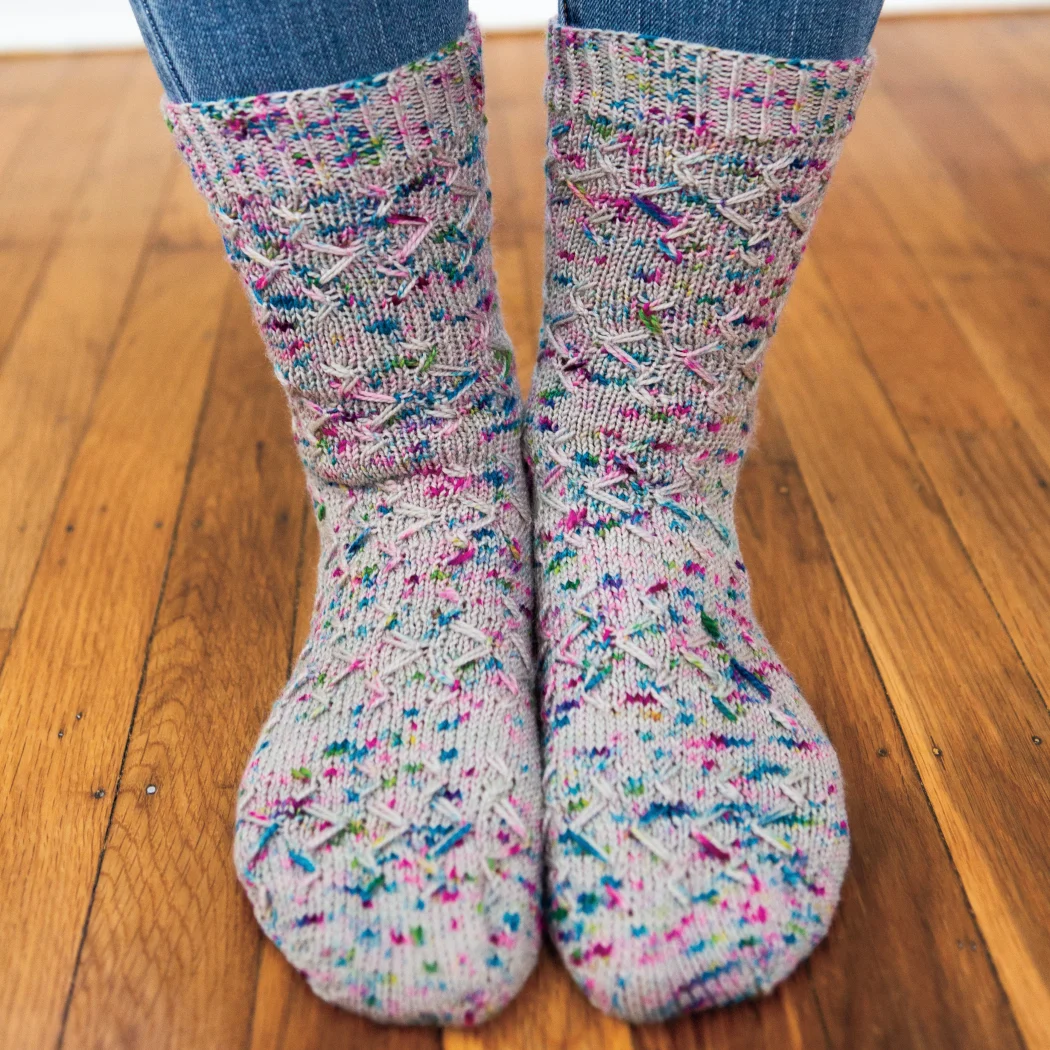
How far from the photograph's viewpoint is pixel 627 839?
1.68 ft

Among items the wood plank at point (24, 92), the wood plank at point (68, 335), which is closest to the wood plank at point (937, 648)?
the wood plank at point (68, 335)

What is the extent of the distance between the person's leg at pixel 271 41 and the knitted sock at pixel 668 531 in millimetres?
109

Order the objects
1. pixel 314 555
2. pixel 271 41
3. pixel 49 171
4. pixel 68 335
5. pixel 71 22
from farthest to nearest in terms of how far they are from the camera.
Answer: pixel 71 22 → pixel 49 171 → pixel 68 335 → pixel 314 555 → pixel 271 41

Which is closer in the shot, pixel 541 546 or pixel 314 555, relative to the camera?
pixel 541 546

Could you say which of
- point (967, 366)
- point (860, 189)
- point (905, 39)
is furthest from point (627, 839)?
point (905, 39)

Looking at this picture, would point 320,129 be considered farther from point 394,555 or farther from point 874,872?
point 874,872

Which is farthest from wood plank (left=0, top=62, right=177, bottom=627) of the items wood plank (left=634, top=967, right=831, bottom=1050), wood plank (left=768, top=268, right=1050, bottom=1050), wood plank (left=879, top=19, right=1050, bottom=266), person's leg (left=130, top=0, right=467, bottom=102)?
wood plank (left=879, top=19, right=1050, bottom=266)

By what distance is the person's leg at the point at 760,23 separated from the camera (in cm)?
50

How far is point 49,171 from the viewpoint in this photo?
1.34 meters

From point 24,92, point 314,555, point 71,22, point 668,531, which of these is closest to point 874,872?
point 668,531

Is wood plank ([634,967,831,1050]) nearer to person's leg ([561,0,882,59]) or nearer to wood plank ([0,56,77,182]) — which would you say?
person's leg ([561,0,882,59])

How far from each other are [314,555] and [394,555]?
180mm

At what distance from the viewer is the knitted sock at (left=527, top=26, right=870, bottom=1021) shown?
1.63ft

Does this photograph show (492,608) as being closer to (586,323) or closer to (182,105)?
(586,323)
